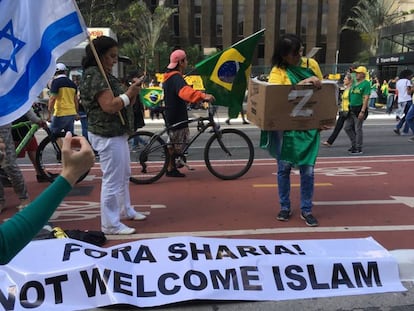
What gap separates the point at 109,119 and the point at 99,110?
5.1 inches

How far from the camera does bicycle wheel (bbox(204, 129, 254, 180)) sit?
6.99 m

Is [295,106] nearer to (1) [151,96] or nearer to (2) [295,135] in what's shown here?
(2) [295,135]

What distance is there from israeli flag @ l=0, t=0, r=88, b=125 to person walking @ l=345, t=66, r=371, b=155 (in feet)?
24.4

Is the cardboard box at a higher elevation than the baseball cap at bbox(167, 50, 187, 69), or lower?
lower

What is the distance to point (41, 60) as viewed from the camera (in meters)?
2.98

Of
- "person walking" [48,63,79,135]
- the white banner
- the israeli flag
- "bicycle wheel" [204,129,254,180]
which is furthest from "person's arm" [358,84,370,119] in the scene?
the israeli flag

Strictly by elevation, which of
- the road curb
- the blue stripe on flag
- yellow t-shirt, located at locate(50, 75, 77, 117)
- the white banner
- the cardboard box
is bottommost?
the road curb

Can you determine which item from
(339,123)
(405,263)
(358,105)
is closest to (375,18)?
(339,123)

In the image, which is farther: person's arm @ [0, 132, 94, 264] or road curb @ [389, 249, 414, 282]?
road curb @ [389, 249, 414, 282]

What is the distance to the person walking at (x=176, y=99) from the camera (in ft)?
21.5

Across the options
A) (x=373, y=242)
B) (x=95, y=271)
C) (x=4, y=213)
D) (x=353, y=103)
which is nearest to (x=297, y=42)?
(x=373, y=242)

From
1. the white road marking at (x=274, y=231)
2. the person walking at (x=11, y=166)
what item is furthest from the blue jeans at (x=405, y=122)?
the person walking at (x=11, y=166)

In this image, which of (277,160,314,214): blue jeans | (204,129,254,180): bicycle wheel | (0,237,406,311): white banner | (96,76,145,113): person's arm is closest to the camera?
(0,237,406,311): white banner

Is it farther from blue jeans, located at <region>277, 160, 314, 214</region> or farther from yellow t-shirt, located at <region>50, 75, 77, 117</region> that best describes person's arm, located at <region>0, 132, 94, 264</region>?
yellow t-shirt, located at <region>50, 75, 77, 117</region>
